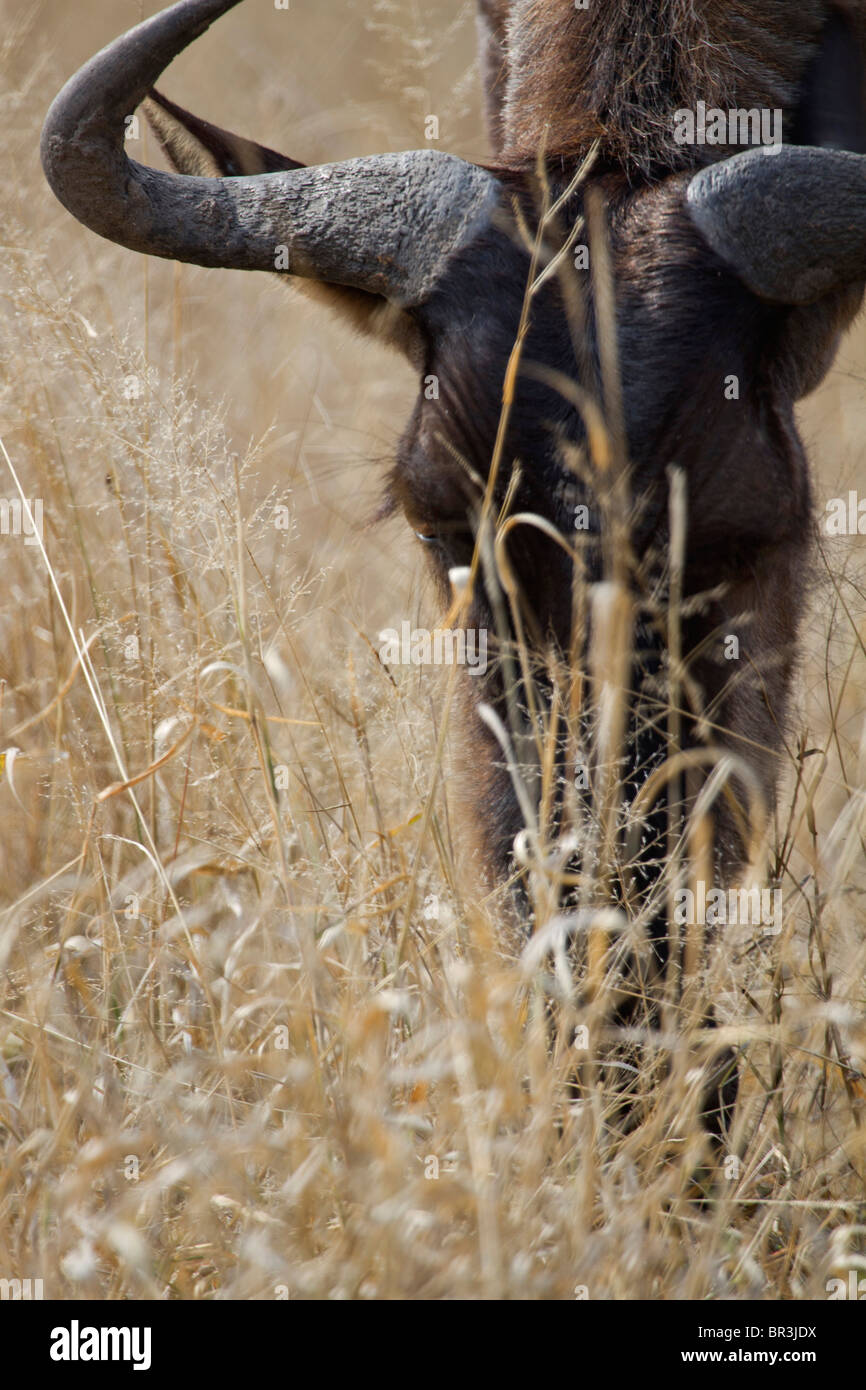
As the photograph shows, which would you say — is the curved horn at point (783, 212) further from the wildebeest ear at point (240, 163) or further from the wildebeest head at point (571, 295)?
the wildebeest ear at point (240, 163)

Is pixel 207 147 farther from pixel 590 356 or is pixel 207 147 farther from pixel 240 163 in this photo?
pixel 590 356

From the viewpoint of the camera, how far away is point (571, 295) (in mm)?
3279

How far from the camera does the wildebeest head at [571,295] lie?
3281 millimetres

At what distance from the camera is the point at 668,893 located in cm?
327

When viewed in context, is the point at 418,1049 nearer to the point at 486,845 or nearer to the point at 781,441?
the point at 486,845

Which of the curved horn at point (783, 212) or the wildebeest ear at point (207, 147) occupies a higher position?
the wildebeest ear at point (207, 147)

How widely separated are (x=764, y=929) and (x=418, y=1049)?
50.5 inches
